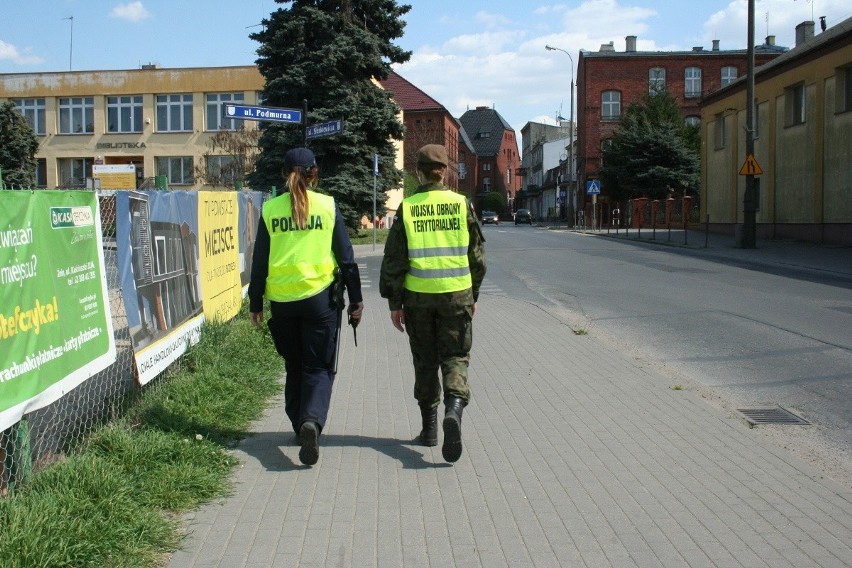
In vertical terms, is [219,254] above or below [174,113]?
below

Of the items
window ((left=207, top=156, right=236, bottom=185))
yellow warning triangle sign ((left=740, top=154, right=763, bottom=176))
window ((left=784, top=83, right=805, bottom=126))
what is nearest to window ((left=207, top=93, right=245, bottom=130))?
window ((left=207, top=156, right=236, bottom=185))

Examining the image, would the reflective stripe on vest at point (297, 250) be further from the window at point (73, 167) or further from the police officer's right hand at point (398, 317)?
the window at point (73, 167)

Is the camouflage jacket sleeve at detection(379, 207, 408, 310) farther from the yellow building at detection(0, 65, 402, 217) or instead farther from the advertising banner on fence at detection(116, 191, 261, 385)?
the yellow building at detection(0, 65, 402, 217)

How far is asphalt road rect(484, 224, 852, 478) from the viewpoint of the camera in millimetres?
7707

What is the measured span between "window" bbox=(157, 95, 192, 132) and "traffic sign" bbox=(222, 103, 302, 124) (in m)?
44.8

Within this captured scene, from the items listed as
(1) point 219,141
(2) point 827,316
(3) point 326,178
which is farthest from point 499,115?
(2) point 827,316

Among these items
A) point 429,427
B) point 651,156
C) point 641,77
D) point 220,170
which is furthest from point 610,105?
point 429,427

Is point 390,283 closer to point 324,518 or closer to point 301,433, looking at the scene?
point 301,433

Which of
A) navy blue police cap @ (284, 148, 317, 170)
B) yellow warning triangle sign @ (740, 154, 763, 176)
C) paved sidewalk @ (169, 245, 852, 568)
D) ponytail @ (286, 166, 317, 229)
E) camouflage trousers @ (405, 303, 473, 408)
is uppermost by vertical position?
yellow warning triangle sign @ (740, 154, 763, 176)

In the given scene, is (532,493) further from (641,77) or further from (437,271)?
(641,77)

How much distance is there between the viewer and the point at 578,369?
346 inches

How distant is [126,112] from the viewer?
57.7m

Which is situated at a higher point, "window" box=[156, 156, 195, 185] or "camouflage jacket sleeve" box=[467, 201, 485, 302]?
"window" box=[156, 156, 195, 185]

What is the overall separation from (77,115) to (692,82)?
4411 cm
